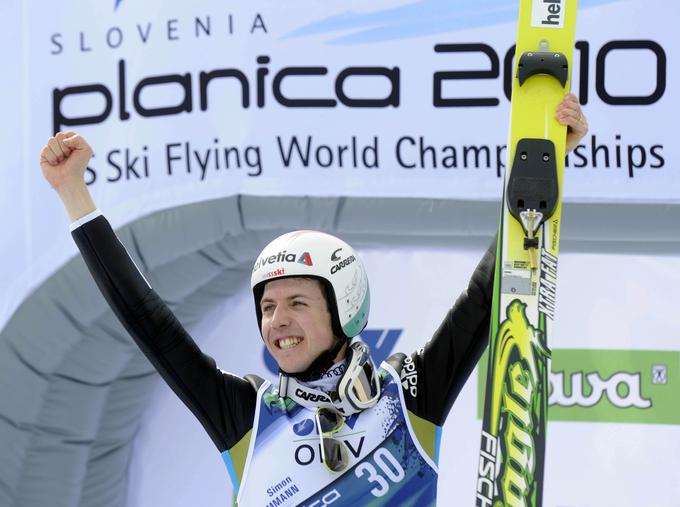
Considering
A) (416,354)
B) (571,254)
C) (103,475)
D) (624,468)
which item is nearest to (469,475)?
(624,468)

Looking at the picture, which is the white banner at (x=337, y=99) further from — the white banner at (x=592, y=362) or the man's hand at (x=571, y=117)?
the man's hand at (x=571, y=117)

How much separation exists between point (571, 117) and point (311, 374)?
2.46 ft

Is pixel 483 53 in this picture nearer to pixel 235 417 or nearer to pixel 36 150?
pixel 36 150

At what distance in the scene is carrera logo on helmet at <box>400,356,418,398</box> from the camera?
261 cm

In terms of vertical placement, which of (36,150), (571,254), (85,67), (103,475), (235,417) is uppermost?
(85,67)

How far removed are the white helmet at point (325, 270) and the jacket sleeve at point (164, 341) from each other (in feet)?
0.53

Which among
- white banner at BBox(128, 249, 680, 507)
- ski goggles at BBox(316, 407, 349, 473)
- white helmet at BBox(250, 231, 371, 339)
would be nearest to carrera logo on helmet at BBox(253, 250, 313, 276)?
white helmet at BBox(250, 231, 371, 339)

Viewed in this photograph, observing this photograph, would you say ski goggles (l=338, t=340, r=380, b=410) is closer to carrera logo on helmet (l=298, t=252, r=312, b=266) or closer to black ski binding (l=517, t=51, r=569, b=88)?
carrera logo on helmet (l=298, t=252, r=312, b=266)

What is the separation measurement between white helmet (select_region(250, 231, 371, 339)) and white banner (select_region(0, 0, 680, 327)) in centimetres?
139

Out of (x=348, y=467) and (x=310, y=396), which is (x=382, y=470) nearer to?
(x=348, y=467)

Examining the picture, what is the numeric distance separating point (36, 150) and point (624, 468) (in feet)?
7.42

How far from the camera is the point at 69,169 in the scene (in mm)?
2586

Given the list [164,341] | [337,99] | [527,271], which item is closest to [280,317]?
[164,341]

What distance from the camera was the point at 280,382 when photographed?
103 inches
